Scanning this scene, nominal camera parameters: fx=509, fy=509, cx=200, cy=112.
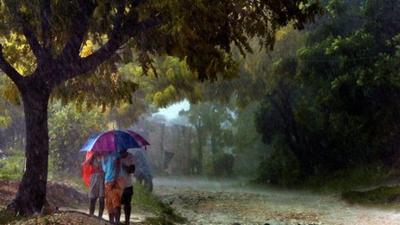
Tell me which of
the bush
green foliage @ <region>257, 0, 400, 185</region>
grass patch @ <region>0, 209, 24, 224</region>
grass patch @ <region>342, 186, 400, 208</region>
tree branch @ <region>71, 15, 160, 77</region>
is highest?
green foliage @ <region>257, 0, 400, 185</region>

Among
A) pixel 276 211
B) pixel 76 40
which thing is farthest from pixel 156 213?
pixel 76 40

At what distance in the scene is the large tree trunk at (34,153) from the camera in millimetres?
9578

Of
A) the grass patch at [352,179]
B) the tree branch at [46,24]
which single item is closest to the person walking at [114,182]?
the tree branch at [46,24]

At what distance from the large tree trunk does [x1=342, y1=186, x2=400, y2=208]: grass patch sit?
11656mm

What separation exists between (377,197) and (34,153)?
12653 mm

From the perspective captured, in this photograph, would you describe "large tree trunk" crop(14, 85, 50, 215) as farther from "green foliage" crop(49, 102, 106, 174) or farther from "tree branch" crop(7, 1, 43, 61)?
"green foliage" crop(49, 102, 106, 174)

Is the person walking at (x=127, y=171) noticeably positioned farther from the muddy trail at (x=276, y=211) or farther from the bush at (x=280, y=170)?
the bush at (x=280, y=170)

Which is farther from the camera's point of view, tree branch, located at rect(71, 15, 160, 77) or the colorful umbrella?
tree branch, located at rect(71, 15, 160, 77)

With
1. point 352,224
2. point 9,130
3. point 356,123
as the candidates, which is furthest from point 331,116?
point 9,130

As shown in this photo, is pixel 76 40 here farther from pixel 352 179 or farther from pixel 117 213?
pixel 352 179

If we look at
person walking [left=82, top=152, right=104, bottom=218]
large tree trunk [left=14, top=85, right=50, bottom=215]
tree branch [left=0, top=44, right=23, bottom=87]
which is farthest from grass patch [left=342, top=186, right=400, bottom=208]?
tree branch [left=0, top=44, right=23, bottom=87]

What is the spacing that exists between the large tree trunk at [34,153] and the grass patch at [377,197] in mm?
11656

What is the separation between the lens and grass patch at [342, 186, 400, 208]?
17.2 meters

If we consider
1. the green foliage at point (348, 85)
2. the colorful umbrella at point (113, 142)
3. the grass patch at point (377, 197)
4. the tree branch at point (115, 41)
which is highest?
the green foliage at point (348, 85)
